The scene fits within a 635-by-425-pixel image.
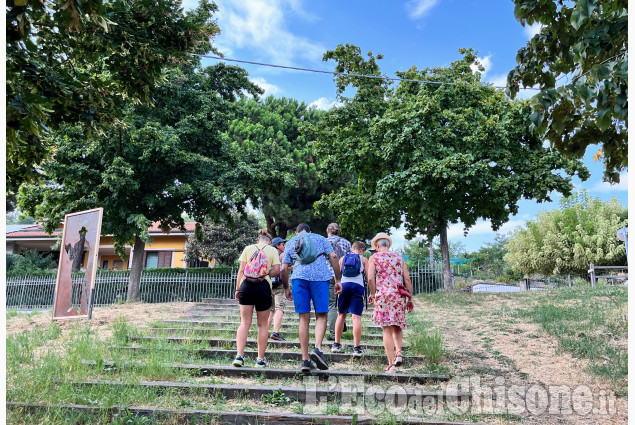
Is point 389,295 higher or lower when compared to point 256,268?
lower

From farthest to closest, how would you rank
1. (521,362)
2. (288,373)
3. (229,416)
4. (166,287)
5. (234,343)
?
(166,287)
(234,343)
(521,362)
(288,373)
(229,416)

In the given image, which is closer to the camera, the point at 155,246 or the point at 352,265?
the point at 352,265

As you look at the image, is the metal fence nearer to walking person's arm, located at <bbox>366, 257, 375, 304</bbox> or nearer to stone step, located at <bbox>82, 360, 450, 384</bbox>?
walking person's arm, located at <bbox>366, 257, 375, 304</bbox>

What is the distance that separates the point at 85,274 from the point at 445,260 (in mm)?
13409

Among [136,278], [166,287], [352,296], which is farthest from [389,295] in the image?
[166,287]

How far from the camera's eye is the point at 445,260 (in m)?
18.1

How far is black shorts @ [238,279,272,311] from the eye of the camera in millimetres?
5707

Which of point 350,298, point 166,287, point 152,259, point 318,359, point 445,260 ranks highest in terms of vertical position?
point 152,259

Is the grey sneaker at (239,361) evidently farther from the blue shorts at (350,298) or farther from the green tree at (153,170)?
the green tree at (153,170)

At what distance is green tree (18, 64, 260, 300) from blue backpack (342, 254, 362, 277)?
1004cm

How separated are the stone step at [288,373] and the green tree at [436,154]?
11.0m

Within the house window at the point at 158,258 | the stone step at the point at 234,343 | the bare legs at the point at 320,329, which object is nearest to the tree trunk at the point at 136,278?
the stone step at the point at 234,343

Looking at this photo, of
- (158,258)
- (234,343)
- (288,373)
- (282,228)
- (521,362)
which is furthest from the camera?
(158,258)

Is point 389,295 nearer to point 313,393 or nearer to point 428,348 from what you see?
point 428,348
